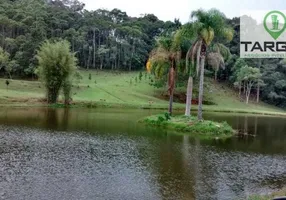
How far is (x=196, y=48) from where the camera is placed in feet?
138

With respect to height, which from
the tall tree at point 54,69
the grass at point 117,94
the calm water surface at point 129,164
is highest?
the tall tree at point 54,69

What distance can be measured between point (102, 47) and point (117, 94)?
37373mm

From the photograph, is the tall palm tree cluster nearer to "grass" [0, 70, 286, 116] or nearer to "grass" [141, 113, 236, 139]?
"grass" [141, 113, 236, 139]

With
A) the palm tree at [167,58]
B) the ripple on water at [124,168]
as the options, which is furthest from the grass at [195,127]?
the ripple on water at [124,168]

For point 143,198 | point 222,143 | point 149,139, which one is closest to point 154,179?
point 143,198

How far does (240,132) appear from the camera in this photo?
42438 mm

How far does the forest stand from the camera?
3531 inches

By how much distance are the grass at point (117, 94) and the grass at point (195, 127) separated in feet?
82.2

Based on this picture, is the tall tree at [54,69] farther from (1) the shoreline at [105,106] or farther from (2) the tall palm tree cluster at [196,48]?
(2) the tall palm tree cluster at [196,48]

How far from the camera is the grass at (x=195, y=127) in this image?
38.2 m

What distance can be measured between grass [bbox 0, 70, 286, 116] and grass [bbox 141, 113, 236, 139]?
82.2 feet

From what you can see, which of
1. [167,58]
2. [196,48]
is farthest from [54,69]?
[196,48]

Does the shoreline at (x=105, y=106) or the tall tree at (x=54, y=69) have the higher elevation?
the tall tree at (x=54, y=69)

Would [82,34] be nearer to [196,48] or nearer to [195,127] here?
[196,48]
